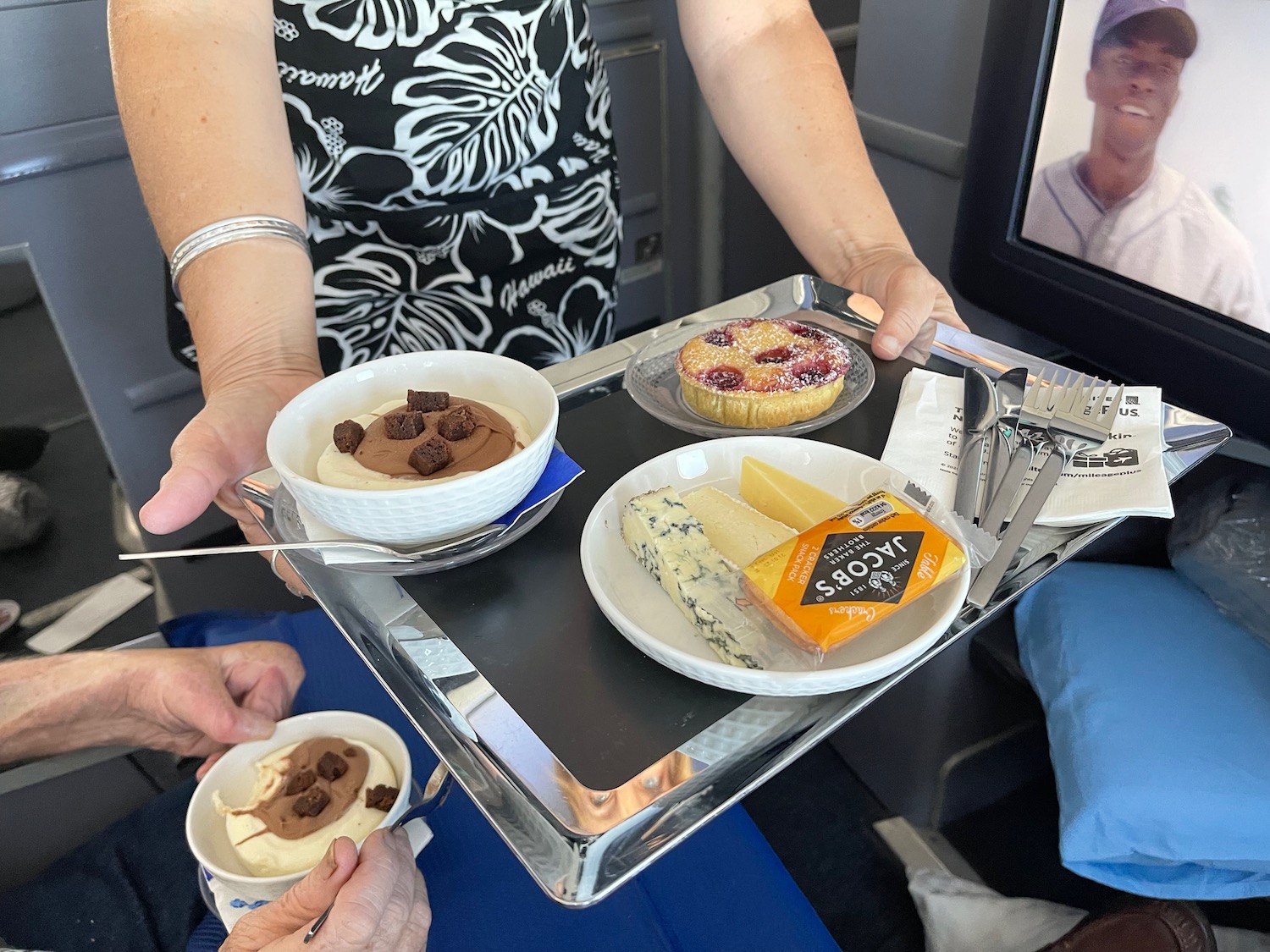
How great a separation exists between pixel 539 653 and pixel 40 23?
1.73 m

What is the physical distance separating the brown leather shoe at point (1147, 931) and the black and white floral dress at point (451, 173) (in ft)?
3.41

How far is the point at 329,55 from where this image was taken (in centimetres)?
101

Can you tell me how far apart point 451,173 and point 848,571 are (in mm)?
817

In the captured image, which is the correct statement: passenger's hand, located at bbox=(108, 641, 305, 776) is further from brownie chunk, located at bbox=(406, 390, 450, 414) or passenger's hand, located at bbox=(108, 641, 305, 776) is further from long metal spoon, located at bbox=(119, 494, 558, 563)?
brownie chunk, located at bbox=(406, 390, 450, 414)

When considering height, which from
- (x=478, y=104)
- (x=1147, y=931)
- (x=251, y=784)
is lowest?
(x=1147, y=931)

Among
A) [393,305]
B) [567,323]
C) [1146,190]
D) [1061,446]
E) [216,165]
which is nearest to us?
[1061,446]

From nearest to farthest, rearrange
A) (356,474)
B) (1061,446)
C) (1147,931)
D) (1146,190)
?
(356,474), (1061,446), (1147,931), (1146,190)

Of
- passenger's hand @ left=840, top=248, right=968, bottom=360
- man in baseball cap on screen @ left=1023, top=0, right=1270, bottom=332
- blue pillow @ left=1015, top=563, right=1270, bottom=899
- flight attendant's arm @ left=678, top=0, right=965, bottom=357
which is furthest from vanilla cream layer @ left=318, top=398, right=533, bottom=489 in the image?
man in baseball cap on screen @ left=1023, top=0, right=1270, bottom=332

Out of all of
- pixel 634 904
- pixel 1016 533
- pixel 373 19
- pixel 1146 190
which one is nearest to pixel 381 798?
pixel 634 904

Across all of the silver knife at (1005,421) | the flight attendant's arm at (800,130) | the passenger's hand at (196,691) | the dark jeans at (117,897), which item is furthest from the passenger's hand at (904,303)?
the dark jeans at (117,897)

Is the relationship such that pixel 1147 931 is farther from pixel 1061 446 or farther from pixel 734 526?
pixel 734 526

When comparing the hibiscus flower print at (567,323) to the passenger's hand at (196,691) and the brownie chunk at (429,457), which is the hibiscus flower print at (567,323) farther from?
the brownie chunk at (429,457)

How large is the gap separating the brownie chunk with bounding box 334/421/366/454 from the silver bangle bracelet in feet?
1.01

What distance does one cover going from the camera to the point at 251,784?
35.6 inches
